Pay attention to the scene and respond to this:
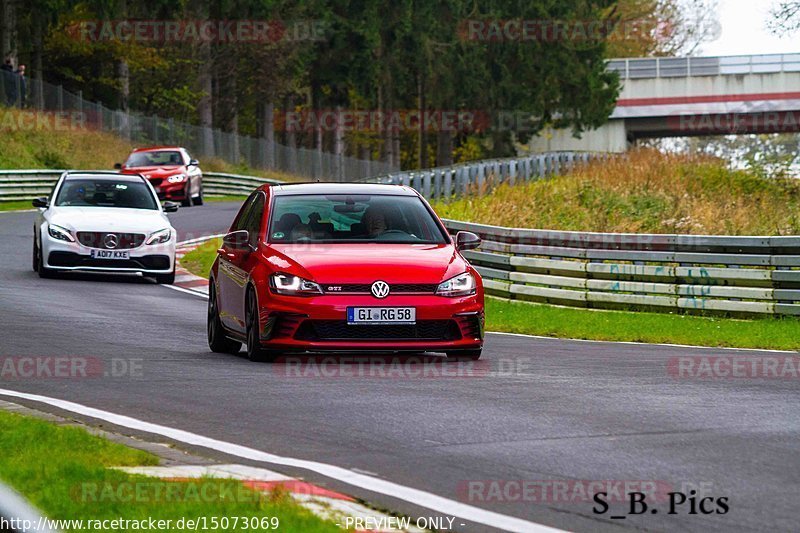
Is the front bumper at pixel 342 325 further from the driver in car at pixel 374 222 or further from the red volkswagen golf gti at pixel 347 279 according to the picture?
the driver in car at pixel 374 222

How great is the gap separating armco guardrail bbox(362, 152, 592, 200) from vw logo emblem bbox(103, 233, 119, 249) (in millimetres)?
6987

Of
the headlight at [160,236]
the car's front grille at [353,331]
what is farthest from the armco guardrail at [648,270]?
the car's front grille at [353,331]

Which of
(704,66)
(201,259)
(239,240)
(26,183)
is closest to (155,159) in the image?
(26,183)

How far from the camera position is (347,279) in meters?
12.6

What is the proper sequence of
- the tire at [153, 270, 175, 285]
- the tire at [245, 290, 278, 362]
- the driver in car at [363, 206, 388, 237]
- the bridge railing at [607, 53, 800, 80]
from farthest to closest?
1. the bridge railing at [607, 53, 800, 80]
2. the tire at [153, 270, 175, 285]
3. the driver in car at [363, 206, 388, 237]
4. the tire at [245, 290, 278, 362]

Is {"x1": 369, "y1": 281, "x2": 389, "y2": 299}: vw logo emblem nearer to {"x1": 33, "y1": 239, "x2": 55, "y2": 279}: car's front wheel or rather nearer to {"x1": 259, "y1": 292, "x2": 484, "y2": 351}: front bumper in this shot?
{"x1": 259, "y1": 292, "x2": 484, "y2": 351}: front bumper

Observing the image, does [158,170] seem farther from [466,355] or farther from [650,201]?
[466,355]

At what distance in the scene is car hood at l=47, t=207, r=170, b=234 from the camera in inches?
899

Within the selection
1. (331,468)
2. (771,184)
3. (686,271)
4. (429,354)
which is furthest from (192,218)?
(331,468)

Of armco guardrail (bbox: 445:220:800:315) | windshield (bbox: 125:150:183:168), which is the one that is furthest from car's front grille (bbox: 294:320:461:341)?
windshield (bbox: 125:150:183:168)

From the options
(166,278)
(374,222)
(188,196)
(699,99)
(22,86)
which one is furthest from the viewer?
(699,99)

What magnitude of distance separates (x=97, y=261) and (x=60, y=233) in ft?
2.19

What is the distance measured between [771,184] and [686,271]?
1545 cm

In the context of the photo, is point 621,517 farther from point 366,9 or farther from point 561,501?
point 366,9
